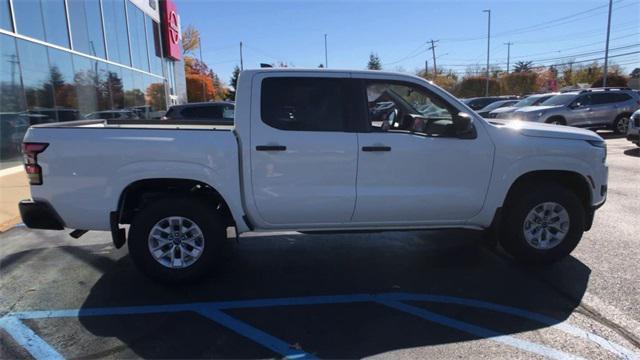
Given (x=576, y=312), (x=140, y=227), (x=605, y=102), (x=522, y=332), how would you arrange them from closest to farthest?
(x=522, y=332) < (x=576, y=312) < (x=140, y=227) < (x=605, y=102)

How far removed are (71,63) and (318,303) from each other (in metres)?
14.3

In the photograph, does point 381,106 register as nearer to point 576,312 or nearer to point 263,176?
point 263,176

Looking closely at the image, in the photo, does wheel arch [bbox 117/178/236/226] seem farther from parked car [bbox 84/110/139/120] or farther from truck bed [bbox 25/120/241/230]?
parked car [bbox 84/110/139/120]

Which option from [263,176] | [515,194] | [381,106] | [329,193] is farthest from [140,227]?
[515,194]

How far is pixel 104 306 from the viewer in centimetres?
410

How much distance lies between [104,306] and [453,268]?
11.1 ft

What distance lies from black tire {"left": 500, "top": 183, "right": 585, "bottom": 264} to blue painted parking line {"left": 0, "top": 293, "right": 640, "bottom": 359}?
1071mm

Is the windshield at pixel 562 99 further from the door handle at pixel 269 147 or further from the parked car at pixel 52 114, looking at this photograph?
the parked car at pixel 52 114

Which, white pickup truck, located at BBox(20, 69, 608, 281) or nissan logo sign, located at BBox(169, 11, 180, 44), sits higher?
nissan logo sign, located at BBox(169, 11, 180, 44)

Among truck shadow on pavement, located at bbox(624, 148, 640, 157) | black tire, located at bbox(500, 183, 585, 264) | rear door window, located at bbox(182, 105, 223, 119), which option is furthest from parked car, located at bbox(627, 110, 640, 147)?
rear door window, located at bbox(182, 105, 223, 119)

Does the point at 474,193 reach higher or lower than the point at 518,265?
higher

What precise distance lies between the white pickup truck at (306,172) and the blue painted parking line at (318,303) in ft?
1.81

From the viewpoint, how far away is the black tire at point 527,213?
4.79 metres

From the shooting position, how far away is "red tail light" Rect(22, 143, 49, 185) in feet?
13.7
